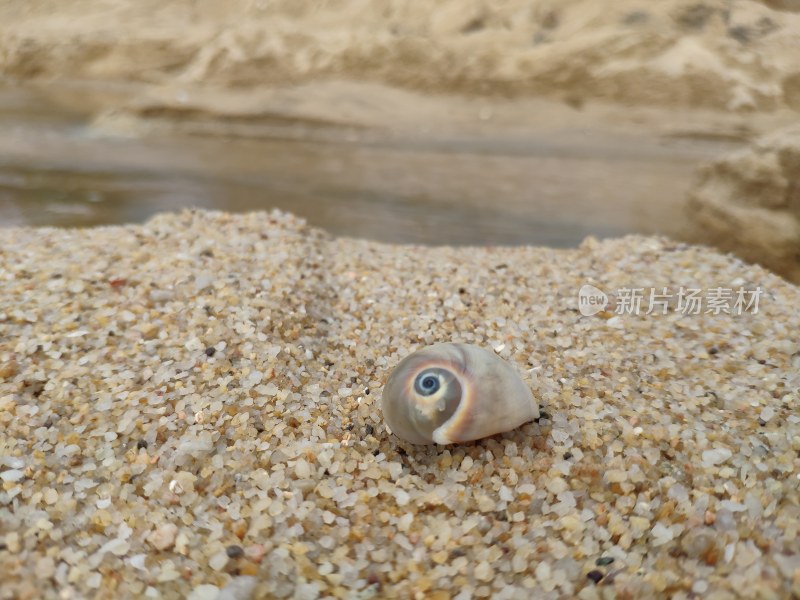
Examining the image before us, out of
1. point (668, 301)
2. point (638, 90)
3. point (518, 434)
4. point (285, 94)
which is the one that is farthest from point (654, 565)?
point (285, 94)

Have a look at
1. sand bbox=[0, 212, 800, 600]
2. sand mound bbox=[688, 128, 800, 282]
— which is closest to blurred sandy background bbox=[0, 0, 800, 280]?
A: sand mound bbox=[688, 128, 800, 282]

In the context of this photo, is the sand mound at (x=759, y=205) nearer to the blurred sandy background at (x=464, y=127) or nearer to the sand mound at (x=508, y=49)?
the blurred sandy background at (x=464, y=127)

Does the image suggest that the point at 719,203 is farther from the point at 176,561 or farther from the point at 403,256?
the point at 176,561
